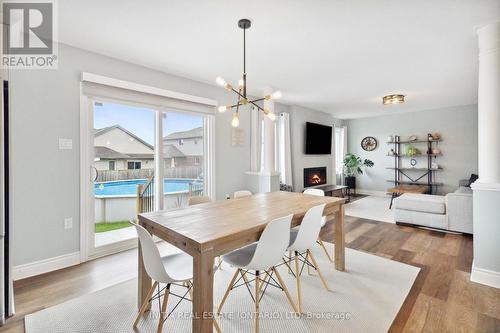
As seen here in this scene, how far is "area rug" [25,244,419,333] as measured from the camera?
1.72m

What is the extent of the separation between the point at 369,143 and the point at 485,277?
5755 mm

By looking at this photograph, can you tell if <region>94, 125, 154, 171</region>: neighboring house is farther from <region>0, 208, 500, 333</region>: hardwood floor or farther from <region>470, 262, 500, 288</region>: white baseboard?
<region>470, 262, 500, 288</region>: white baseboard

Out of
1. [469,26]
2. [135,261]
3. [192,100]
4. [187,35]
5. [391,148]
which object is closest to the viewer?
[469,26]

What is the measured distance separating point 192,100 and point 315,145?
148 inches

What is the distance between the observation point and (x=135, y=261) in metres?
2.84

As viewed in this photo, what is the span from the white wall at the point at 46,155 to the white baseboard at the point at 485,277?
4193mm

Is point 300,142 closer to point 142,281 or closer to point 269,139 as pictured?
point 269,139

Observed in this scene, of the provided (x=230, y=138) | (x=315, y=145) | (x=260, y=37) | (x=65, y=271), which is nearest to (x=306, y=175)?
(x=315, y=145)

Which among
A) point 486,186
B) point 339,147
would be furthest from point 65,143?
point 339,147

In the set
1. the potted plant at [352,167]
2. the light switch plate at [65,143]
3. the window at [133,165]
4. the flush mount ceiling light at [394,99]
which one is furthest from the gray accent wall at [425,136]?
the light switch plate at [65,143]

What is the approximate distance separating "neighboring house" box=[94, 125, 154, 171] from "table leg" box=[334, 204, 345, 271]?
102 inches

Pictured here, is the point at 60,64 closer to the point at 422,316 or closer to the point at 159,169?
the point at 159,169

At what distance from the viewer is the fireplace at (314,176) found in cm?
617

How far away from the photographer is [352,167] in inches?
287
